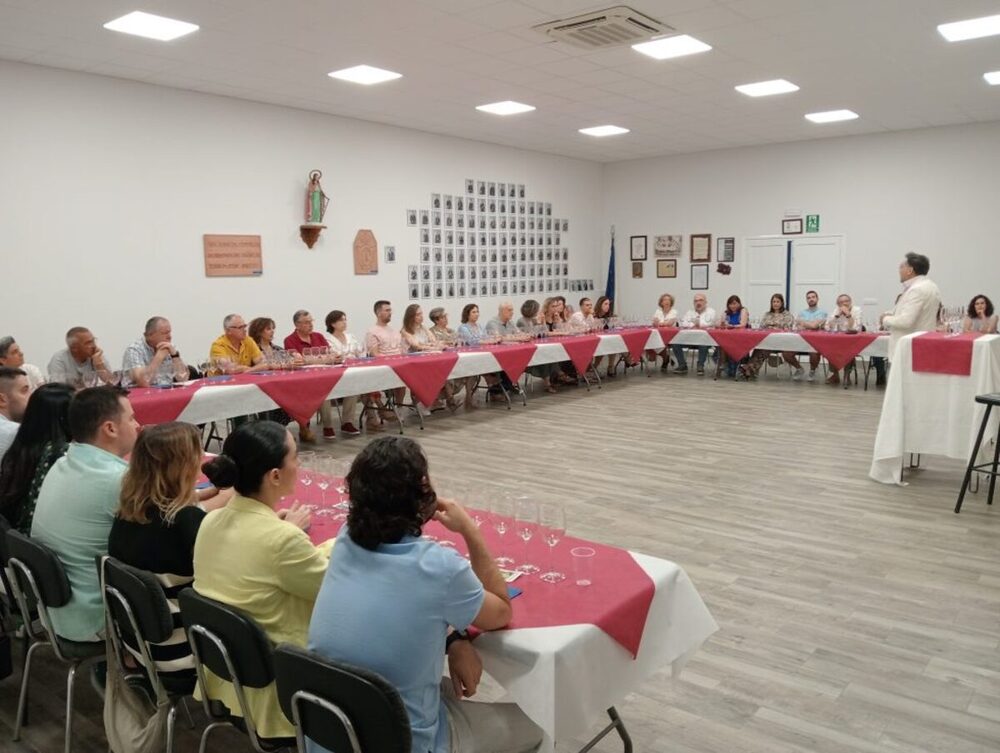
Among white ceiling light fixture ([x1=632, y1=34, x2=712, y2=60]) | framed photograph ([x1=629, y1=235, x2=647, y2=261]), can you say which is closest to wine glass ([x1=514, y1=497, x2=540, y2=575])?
white ceiling light fixture ([x1=632, y1=34, x2=712, y2=60])

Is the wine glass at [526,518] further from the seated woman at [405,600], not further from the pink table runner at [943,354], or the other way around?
the pink table runner at [943,354]

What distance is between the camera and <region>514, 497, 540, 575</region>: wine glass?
2.52 meters

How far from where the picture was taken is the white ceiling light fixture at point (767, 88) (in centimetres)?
856

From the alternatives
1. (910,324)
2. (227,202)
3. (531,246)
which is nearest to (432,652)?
(910,324)

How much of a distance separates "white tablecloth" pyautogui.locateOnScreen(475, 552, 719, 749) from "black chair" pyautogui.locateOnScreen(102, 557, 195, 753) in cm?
92

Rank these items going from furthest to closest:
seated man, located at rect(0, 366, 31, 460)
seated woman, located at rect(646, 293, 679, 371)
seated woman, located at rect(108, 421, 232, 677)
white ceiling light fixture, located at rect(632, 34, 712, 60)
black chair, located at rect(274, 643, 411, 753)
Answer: seated woman, located at rect(646, 293, 679, 371)
white ceiling light fixture, located at rect(632, 34, 712, 60)
seated man, located at rect(0, 366, 31, 460)
seated woman, located at rect(108, 421, 232, 677)
black chair, located at rect(274, 643, 411, 753)

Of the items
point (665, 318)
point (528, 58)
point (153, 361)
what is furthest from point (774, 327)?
point (153, 361)

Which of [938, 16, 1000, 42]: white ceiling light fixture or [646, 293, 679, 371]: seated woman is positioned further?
[646, 293, 679, 371]: seated woman

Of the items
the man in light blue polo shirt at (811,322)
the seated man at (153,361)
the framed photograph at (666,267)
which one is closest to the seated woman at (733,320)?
the man in light blue polo shirt at (811,322)

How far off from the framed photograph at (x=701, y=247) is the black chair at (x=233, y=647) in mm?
12968

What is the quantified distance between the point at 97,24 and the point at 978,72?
27.3 ft

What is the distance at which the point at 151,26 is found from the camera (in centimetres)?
624

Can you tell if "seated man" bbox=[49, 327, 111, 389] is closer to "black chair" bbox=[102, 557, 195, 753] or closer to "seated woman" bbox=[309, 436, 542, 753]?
"black chair" bbox=[102, 557, 195, 753]

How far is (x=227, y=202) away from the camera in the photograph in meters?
8.83
